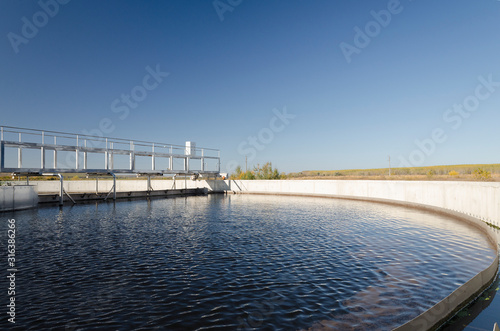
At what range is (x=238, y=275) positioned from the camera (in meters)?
7.16

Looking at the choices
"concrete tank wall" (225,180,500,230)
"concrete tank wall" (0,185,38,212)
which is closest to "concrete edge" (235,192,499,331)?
"concrete tank wall" (225,180,500,230)

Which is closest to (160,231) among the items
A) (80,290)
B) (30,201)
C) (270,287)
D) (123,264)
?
(123,264)

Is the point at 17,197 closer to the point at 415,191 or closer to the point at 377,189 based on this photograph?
the point at 377,189

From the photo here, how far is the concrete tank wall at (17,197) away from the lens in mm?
18725

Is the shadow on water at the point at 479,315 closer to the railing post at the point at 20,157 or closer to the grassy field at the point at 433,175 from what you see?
the railing post at the point at 20,157

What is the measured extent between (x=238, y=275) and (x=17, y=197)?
19.8 m

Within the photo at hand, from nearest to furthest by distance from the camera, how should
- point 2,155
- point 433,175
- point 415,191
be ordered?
point 2,155 < point 415,191 < point 433,175

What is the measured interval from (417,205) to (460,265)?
1411 centimetres

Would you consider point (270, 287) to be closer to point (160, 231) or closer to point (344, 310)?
point (344, 310)

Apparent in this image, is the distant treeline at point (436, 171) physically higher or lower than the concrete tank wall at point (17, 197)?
higher

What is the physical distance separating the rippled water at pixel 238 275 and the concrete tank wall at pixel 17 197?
7983 mm

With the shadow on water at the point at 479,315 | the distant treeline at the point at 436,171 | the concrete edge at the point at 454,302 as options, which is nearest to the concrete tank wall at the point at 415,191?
the concrete edge at the point at 454,302

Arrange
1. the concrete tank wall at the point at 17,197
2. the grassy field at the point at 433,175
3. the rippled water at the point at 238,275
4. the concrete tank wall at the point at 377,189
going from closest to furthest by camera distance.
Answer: the rippled water at the point at 238,275
the concrete tank wall at the point at 377,189
the concrete tank wall at the point at 17,197
the grassy field at the point at 433,175

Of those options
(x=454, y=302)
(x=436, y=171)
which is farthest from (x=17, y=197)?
(x=436, y=171)
